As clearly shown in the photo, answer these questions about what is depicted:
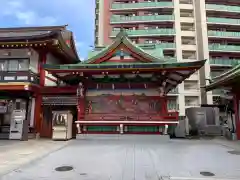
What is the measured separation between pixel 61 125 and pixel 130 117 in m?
4.40

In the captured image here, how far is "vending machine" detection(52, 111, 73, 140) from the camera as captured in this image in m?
13.2

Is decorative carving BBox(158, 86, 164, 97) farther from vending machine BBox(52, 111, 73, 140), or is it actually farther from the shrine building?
vending machine BBox(52, 111, 73, 140)

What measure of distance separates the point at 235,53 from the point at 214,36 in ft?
14.8

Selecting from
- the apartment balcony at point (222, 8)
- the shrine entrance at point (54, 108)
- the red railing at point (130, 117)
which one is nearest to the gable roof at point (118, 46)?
the shrine entrance at point (54, 108)

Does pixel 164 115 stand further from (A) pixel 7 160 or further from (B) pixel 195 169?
(A) pixel 7 160

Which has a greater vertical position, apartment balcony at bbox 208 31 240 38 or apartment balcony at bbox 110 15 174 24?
apartment balcony at bbox 110 15 174 24

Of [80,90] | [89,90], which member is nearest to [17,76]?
[80,90]

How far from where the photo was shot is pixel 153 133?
43.8ft

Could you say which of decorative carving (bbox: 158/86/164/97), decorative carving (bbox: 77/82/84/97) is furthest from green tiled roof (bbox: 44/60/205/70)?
decorative carving (bbox: 158/86/164/97)

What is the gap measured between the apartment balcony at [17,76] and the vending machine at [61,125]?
Result: 287 centimetres

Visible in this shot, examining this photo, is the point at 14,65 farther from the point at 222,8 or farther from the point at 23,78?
the point at 222,8

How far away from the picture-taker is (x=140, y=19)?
37125 millimetres

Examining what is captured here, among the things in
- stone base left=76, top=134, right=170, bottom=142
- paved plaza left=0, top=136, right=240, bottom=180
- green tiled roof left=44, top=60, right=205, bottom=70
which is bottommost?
paved plaza left=0, top=136, right=240, bottom=180

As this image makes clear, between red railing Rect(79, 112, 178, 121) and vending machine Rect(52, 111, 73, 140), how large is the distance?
37.0 inches
